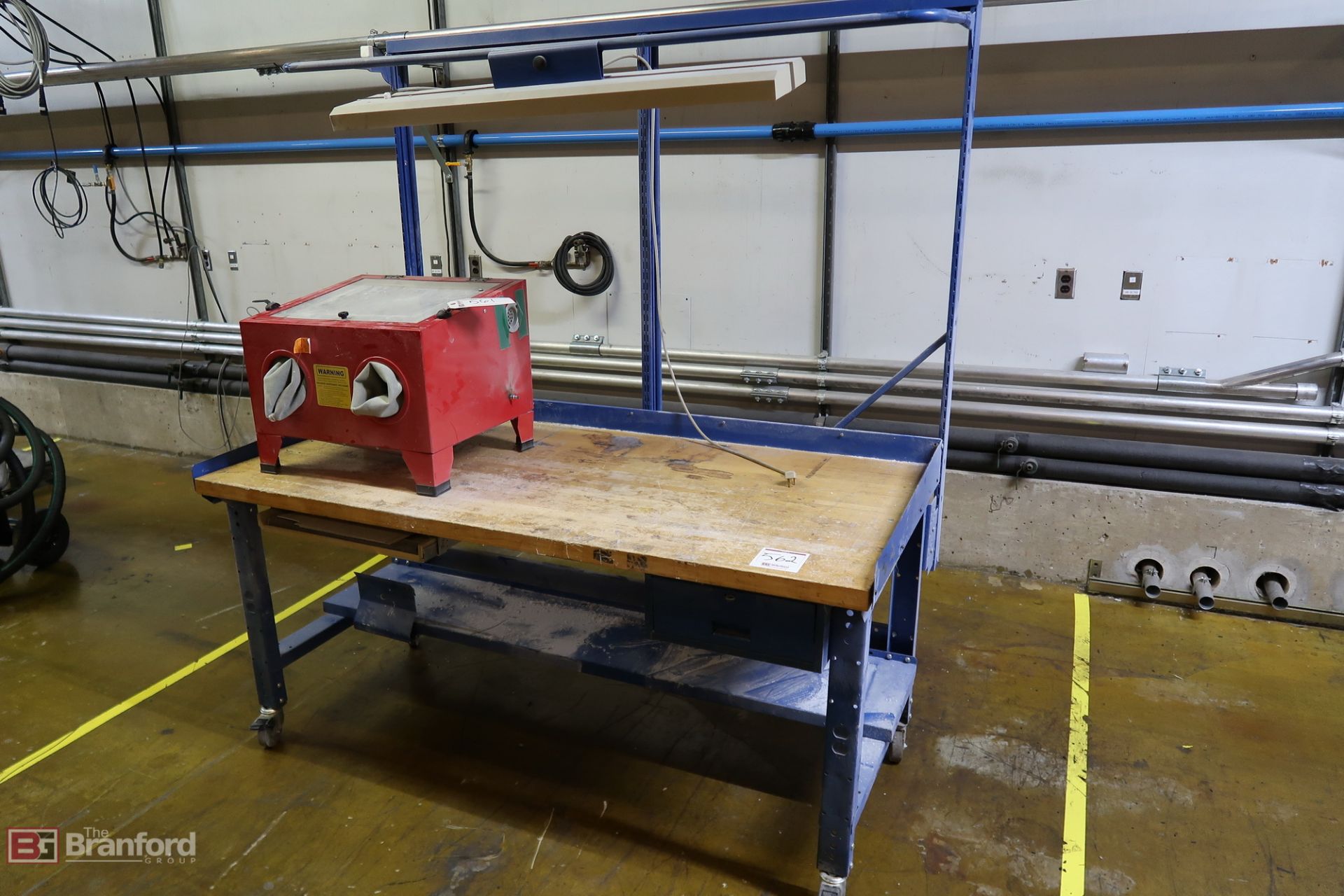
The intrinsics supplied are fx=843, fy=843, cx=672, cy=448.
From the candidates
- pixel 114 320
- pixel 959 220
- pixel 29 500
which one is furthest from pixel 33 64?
pixel 959 220

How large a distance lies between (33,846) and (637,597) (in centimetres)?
147

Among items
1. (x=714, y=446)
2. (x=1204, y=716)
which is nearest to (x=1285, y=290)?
(x=1204, y=716)

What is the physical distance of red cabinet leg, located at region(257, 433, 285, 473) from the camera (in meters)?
1.98

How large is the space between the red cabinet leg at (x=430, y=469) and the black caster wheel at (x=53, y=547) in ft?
7.13

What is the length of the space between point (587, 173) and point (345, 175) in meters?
1.24

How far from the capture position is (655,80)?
5.12 feet

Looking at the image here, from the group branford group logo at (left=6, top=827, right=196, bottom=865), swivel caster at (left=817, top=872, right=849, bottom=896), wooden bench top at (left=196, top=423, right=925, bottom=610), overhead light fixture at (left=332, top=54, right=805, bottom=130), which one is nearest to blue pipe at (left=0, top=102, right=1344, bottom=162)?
overhead light fixture at (left=332, top=54, right=805, bottom=130)

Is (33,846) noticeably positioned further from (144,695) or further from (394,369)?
(394,369)

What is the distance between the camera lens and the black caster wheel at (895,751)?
2105 mm

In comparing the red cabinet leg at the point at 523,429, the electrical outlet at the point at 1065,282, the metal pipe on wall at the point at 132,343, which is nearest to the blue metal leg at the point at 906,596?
the red cabinet leg at the point at 523,429

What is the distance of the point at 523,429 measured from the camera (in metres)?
2.13

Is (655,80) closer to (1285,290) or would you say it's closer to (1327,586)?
(1285,290)

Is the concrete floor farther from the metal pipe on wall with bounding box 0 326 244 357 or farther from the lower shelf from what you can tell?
the metal pipe on wall with bounding box 0 326 244 357

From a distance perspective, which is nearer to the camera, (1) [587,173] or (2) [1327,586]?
(2) [1327,586]
